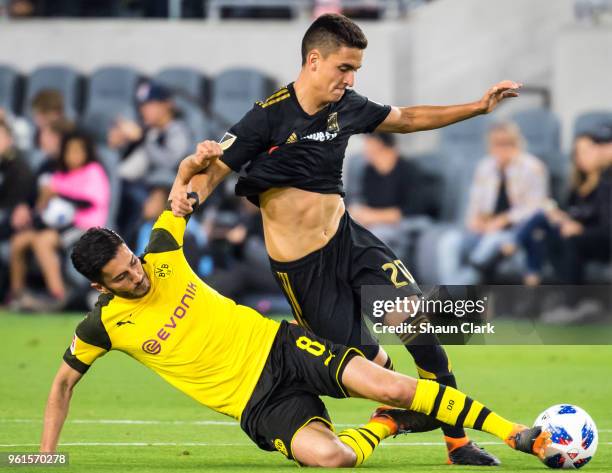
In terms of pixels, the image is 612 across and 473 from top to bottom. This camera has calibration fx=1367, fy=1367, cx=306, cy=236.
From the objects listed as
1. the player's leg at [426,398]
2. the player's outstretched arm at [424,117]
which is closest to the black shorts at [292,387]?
the player's leg at [426,398]

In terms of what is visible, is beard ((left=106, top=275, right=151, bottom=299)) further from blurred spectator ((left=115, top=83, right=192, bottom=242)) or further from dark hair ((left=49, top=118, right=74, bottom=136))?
dark hair ((left=49, top=118, right=74, bottom=136))

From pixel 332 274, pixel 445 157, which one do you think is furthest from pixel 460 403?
pixel 445 157

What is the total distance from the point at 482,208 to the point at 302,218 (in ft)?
30.4

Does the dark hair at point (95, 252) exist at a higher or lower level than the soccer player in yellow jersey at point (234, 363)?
higher

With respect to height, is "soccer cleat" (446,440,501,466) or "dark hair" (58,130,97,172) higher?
"dark hair" (58,130,97,172)

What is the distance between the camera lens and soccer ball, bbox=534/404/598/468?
721cm

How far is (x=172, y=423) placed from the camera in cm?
977

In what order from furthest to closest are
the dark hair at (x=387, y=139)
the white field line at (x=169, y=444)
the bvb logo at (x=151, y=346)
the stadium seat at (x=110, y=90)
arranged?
the stadium seat at (x=110, y=90), the dark hair at (x=387, y=139), the white field line at (x=169, y=444), the bvb logo at (x=151, y=346)

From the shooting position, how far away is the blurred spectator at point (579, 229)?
16.6m

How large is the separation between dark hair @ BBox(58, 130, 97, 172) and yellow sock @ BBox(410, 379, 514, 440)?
1111 cm

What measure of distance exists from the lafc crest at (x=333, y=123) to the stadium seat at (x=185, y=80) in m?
11.5

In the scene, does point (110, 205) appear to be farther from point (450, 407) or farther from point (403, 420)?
point (450, 407)

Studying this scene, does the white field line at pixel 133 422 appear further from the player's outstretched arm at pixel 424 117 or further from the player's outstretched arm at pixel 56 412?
the player's outstretched arm at pixel 424 117

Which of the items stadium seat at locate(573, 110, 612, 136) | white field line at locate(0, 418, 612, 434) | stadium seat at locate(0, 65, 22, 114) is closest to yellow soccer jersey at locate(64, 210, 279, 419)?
white field line at locate(0, 418, 612, 434)
